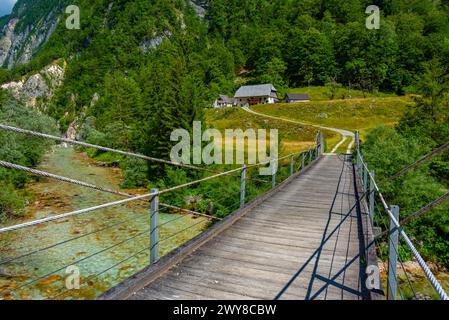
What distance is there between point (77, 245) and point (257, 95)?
2987 inches

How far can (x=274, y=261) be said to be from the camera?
5215 mm

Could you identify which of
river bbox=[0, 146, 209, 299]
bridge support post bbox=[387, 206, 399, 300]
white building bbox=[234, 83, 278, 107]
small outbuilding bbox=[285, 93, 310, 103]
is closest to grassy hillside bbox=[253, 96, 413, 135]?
small outbuilding bbox=[285, 93, 310, 103]

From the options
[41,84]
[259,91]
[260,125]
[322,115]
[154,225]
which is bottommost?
[154,225]

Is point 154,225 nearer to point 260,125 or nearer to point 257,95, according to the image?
point 260,125

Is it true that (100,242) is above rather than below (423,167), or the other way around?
below

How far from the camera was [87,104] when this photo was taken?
11438 cm

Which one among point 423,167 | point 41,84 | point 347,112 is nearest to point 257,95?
point 347,112

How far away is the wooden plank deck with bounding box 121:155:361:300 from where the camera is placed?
4.17 m

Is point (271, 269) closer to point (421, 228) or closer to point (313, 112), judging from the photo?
point (421, 228)

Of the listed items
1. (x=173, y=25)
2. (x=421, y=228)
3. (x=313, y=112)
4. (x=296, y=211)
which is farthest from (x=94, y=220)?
(x=173, y=25)

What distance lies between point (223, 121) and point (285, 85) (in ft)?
137

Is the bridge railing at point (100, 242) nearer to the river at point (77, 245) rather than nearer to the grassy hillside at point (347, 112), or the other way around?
the river at point (77, 245)

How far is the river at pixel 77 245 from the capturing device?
1114 cm

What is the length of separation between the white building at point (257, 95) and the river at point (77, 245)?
6632 centimetres
